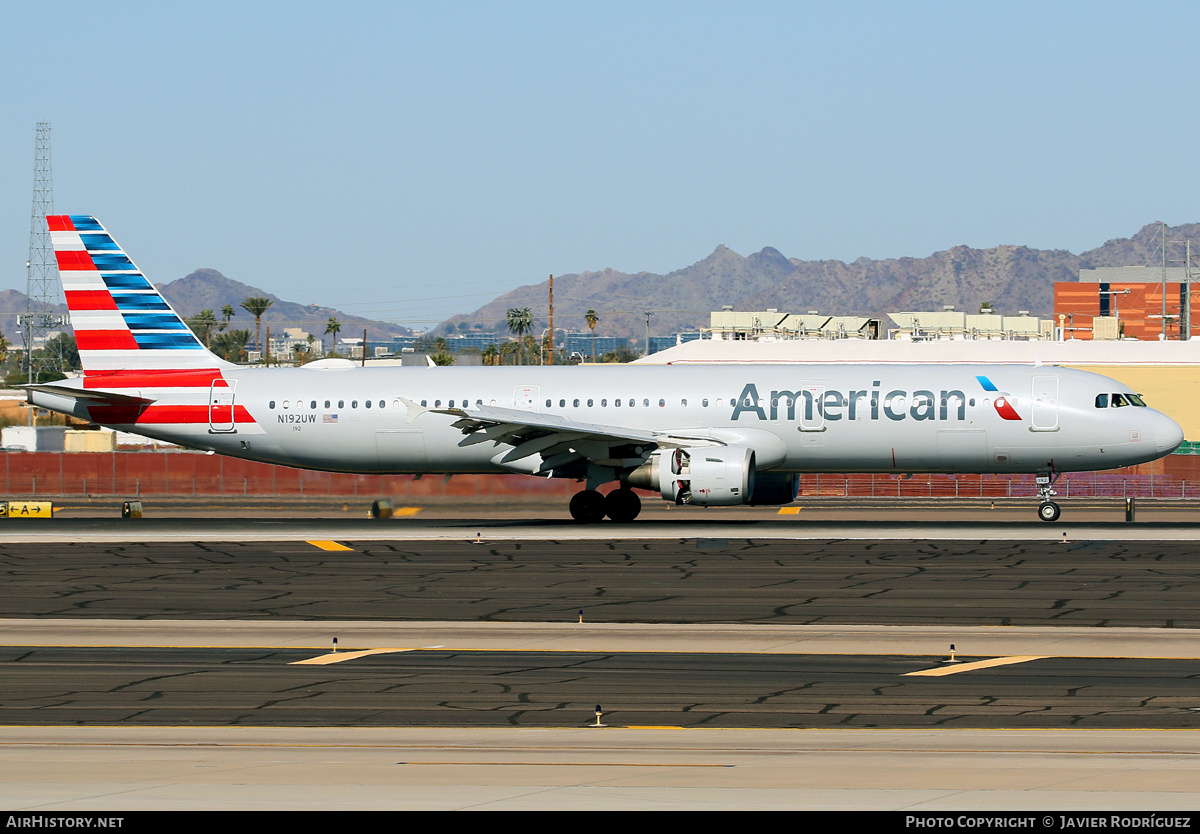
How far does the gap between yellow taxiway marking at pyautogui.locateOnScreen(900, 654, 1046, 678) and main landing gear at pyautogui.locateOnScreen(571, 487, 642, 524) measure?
20610mm

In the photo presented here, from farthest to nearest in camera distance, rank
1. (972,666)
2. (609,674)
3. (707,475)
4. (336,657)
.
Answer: (707,475) < (336,657) < (972,666) < (609,674)

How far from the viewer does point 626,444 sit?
3625 centimetres

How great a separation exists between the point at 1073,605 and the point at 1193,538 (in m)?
11.7

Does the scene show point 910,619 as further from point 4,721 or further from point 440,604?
point 4,721

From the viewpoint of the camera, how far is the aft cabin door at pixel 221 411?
1555 inches

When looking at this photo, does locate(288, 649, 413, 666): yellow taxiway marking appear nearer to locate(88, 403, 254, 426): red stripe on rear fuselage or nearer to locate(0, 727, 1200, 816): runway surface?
locate(0, 727, 1200, 816): runway surface

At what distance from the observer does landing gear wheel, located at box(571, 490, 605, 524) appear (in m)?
37.7

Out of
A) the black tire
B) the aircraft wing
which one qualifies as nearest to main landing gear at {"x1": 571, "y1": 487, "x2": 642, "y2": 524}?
the aircraft wing

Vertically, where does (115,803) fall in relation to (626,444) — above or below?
below

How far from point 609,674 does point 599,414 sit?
21.4 meters

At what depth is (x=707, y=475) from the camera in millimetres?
34719

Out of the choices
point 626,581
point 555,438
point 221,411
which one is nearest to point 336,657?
point 626,581

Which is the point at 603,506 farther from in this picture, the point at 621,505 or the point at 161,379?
the point at 161,379
